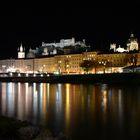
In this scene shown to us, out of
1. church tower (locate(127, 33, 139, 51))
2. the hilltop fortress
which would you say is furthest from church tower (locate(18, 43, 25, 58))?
church tower (locate(127, 33, 139, 51))

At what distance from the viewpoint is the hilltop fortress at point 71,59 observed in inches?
3551

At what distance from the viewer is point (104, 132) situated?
48.5 feet

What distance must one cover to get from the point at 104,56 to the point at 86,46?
25538mm

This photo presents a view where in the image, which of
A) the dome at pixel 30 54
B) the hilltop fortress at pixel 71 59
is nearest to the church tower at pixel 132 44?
the hilltop fortress at pixel 71 59

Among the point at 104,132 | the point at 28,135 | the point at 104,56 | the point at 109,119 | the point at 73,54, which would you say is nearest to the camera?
the point at 28,135

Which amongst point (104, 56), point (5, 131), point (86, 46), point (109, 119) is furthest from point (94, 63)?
point (5, 131)

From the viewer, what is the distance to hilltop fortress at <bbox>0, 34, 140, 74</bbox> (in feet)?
296

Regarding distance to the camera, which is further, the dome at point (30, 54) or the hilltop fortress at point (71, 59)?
the dome at point (30, 54)

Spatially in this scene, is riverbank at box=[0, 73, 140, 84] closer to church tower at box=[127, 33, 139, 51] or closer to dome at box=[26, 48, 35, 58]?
church tower at box=[127, 33, 139, 51]

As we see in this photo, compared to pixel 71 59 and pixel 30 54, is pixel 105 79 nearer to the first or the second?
pixel 71 59

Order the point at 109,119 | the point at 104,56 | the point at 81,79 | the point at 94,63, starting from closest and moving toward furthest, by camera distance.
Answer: the point at 109,119 < the point at 81,79 < the point at 94,63 < the point at 104,56

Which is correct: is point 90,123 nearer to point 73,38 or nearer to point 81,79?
point 81,79

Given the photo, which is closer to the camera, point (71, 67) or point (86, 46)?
point (71, 67)

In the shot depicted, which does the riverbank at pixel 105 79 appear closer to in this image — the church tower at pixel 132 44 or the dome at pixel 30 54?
the church tower at pixel 132 44
